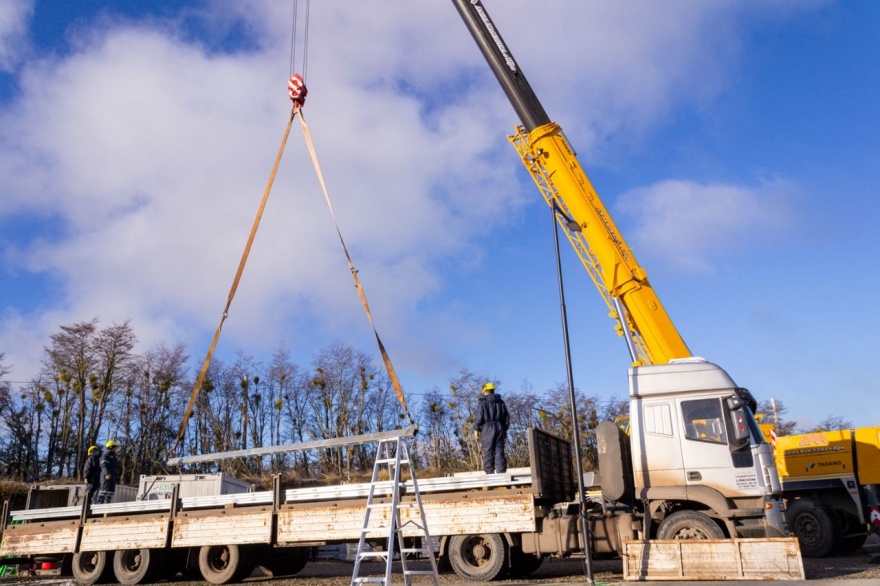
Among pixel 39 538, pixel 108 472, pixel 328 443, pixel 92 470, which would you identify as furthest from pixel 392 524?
pixel 92 470

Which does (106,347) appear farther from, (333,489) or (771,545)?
(771,545)

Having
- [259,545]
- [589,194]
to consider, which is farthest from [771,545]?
[259,545]

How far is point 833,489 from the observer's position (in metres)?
14.6

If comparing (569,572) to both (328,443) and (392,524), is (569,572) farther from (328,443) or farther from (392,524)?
(392,524)

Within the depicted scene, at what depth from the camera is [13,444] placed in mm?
41094

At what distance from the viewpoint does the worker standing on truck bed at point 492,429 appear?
11.1 m

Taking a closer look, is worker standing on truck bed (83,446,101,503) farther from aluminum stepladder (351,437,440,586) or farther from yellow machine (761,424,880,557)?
yellow machine (761,424,880,557)

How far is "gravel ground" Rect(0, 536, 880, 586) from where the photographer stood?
1024 centimetres

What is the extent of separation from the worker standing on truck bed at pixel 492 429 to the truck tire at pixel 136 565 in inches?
273

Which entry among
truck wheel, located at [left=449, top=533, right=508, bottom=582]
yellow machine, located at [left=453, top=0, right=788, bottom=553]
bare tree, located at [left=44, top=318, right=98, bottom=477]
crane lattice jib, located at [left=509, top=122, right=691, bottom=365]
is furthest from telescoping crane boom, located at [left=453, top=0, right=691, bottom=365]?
bare tree, located at [left=44, top=318, right=98, bottom=477]

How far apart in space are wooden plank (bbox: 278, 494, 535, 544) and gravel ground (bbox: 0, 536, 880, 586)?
3.36ft

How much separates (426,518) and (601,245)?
7144 mm

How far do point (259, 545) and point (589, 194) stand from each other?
33.5ft

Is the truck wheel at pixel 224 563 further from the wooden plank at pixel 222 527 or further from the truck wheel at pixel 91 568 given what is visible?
the truck wheel at pixel 91 568
